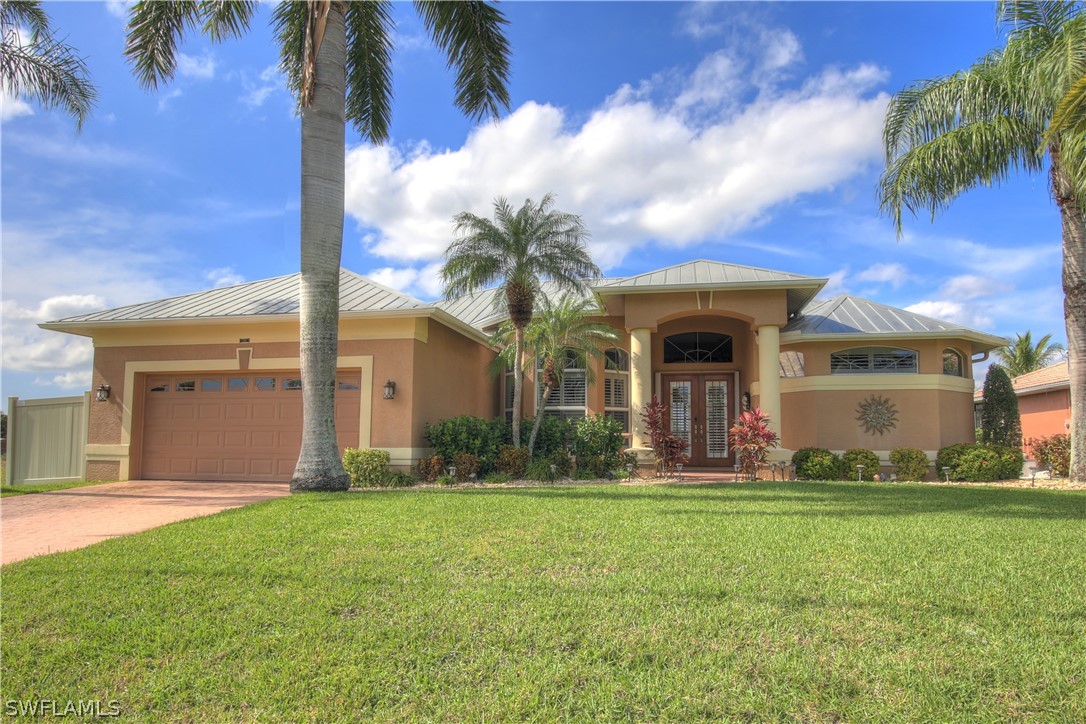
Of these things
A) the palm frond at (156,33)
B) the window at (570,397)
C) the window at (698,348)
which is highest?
the palm frond at (156,33)

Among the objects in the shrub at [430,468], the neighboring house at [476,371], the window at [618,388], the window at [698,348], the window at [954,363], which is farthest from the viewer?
the window at [698,348]

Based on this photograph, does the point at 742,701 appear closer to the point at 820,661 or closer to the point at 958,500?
the point at 820,661

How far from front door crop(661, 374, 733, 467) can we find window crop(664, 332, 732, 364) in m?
0.44

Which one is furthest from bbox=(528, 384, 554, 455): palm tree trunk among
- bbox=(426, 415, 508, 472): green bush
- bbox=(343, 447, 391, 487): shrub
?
bbox=(343, 447, 391, 487): shrub

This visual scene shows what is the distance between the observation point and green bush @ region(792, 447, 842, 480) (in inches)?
557

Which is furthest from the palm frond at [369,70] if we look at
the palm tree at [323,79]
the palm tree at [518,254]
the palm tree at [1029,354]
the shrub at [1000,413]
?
the palm tree at [1029,354]

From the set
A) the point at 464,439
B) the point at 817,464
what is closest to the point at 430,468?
the point at 464,439

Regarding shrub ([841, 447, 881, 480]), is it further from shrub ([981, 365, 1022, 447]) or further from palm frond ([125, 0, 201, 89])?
palm frond ([125, 0, 201, 89])

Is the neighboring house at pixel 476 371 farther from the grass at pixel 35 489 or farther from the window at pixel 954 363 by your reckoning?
the grass at pixel 35 489

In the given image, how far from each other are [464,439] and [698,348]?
24.3ft

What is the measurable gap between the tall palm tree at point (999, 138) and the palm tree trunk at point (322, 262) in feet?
37.4

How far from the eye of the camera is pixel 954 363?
16.2 m

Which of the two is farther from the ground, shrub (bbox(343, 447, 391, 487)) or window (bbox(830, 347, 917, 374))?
window (bbox(830, 347, 917, 374))

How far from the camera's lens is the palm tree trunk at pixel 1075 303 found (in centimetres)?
1303
